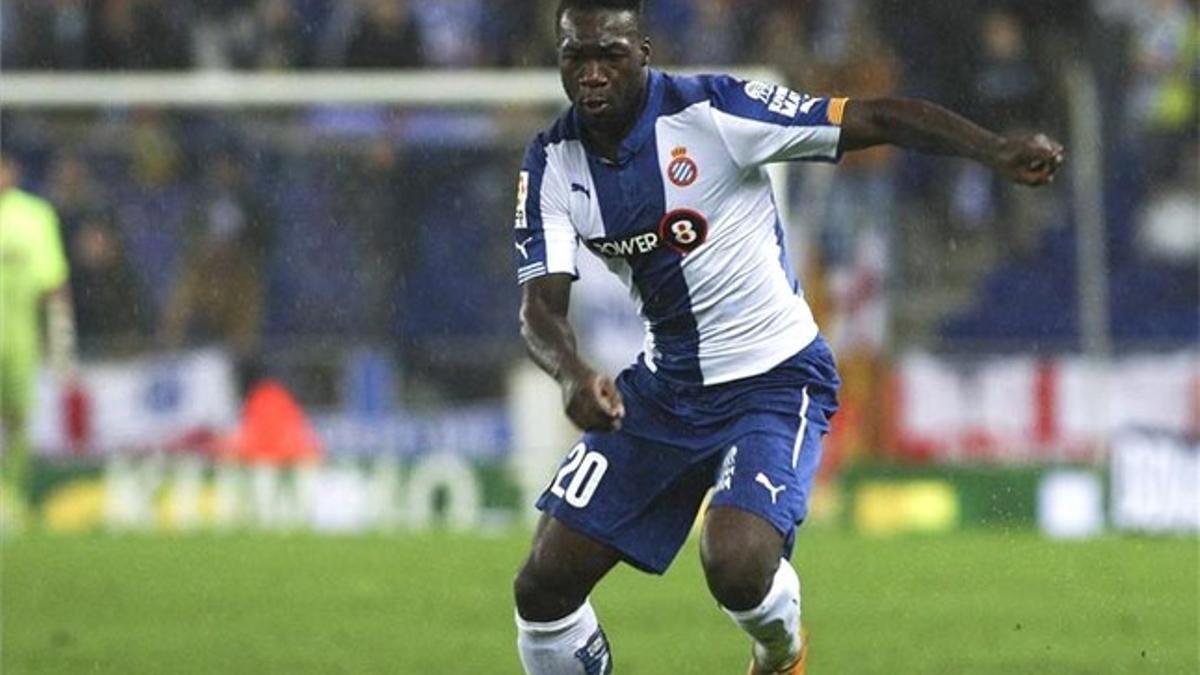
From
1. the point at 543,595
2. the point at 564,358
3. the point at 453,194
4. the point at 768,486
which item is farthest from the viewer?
the point at 453,194

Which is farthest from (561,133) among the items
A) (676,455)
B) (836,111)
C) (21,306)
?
Result: (21,306)

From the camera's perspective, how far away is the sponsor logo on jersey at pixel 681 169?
7523 mm

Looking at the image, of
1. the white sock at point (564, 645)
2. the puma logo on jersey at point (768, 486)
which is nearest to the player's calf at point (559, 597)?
the white sock at point (564, 645)

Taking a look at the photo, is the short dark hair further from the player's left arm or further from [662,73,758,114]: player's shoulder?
the player's left arm

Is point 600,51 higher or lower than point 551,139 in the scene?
higher

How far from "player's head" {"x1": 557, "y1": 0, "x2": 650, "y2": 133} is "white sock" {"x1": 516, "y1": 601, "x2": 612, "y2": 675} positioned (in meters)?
1.46

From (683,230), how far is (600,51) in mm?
618

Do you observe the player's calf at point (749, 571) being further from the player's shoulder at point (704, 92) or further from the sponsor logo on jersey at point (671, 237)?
the player's shoulder at point (704, 92)

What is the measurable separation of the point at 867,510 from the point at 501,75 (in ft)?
13.8

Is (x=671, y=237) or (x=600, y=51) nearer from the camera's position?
(x=600, y=51)

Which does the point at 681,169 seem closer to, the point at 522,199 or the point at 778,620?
the point at 522,199

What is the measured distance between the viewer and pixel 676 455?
7676mm

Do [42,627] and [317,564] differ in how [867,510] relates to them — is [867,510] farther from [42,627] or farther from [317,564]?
[42,627]

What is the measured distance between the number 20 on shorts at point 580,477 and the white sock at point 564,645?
1.03 ft
